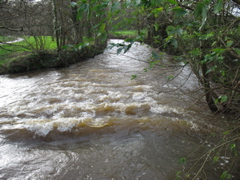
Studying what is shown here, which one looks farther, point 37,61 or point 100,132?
point 37,61

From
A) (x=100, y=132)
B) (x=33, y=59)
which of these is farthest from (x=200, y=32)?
(x=33, y=59)

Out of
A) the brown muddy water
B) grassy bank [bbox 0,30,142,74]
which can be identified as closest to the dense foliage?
the brown muddy water

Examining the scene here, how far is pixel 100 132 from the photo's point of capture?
4.45 meters

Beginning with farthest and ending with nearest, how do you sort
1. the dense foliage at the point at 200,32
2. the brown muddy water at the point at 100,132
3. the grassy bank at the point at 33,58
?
the grassy bank at the point at 33,58, the brown muddy water at the point at 100,132, the dense foliage at the point at 200,32

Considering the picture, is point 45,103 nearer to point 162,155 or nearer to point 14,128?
point 14,128

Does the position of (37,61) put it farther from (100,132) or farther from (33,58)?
(100,132)

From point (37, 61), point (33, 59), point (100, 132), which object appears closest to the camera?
point (100, 132)

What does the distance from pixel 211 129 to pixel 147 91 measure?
2982mm

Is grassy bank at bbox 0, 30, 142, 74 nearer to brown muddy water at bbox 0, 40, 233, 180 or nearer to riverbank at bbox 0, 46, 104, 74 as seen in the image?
riverbank at bbox 0, 46, 104, 74

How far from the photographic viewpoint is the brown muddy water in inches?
131

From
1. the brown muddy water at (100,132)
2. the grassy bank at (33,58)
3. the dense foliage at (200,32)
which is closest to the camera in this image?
the dense foliage at (200,32)

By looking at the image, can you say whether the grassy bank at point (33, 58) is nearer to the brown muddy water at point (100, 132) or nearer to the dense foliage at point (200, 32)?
the brown muddy water at point (100, 132)

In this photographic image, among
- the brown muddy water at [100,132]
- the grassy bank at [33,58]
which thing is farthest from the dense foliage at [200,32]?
the grassy bank at [33,58]

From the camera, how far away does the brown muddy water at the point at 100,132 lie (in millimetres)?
3324
